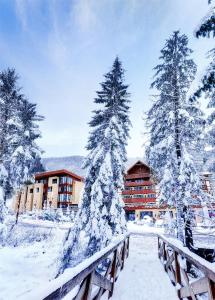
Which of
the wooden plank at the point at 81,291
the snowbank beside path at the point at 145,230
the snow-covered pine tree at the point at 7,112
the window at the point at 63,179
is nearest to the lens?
the wooden plank at the point at 81,291

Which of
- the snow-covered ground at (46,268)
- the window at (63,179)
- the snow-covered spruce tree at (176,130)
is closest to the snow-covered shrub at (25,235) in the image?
the snow-covered ground at (46,268)

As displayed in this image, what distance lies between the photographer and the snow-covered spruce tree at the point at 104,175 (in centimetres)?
1205

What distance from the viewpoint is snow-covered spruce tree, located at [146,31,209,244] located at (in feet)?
38.3

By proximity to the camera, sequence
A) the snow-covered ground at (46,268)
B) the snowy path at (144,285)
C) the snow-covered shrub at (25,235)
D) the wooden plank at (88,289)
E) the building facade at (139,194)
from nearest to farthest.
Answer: the wooden plank at (88,289), the snowy path at (144,285), the snow-covered ground at (46,268), the snow-covered shrub at (25,235), the building facade at (139,194)

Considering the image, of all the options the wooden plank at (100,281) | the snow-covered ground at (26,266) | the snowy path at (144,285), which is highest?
the wooden plank at (100,281)

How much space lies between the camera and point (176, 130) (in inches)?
510

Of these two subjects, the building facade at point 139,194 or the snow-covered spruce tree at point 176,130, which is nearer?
the snow-covered spruce tree at point 176,130

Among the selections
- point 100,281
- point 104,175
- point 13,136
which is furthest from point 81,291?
point 13,136

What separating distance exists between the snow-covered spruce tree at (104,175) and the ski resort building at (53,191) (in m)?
38.1

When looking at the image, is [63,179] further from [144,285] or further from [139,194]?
[144,285]

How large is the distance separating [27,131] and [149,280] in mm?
22363

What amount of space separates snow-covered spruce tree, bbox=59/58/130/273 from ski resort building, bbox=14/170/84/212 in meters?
38.1

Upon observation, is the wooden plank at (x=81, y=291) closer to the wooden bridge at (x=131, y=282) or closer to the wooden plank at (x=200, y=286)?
the wooden bridge at (x=131, y=282)

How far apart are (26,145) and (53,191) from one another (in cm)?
2856
